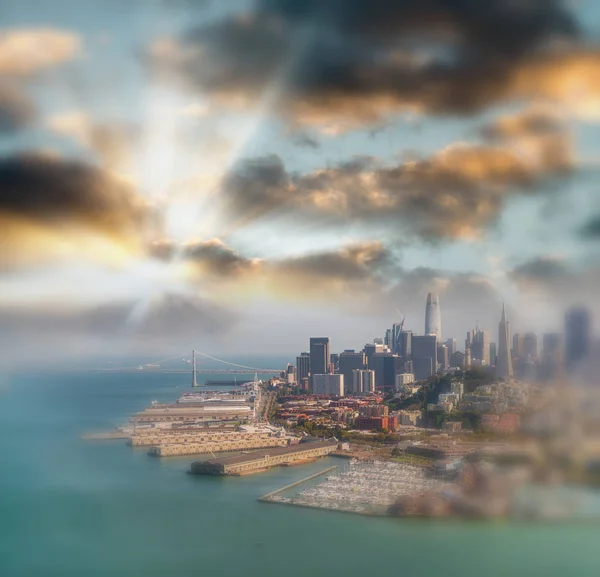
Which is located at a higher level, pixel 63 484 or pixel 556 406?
pixel 556 406

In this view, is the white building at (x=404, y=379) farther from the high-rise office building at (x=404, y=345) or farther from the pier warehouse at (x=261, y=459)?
the pier warehouse at (x=261, y=459)

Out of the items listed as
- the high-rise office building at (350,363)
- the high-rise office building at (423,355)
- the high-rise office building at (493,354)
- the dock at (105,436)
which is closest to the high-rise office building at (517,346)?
the high-rise office building at (493,354)

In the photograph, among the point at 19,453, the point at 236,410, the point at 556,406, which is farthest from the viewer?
the point at 236,410

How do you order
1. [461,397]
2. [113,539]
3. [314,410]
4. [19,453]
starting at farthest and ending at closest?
[314,410]
[461,397]
[19,453]
[113,539]

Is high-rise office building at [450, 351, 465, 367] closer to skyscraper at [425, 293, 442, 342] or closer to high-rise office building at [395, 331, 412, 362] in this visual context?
skyscraper at [425, 293, 442, 342]

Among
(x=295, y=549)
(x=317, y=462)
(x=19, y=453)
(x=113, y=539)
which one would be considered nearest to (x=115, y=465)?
(x=19, y=453)

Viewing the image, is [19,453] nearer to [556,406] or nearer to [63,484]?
[63,484]

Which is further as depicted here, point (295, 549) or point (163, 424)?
point (163, 424)
